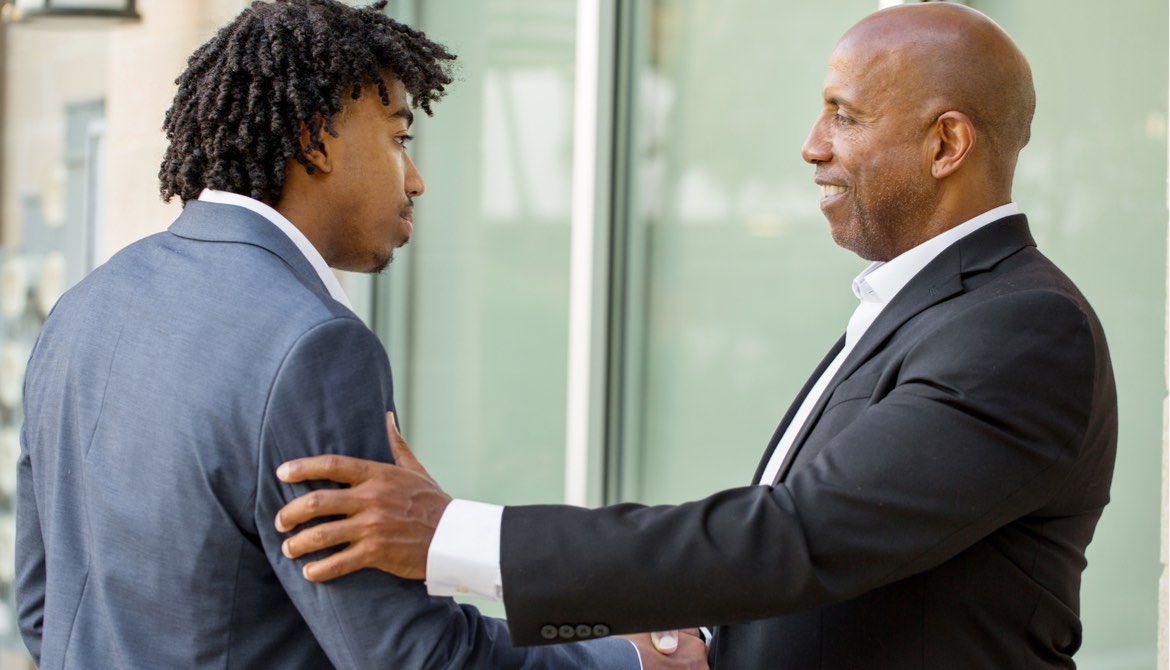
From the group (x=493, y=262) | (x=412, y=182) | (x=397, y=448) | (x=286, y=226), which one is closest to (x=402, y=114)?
(x=412, y=182)

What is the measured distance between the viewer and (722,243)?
4.40m

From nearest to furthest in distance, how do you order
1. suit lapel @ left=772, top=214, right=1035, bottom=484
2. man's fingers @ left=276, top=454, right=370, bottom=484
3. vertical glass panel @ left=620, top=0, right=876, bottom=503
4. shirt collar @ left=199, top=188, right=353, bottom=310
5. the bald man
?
man's fingers @ left=276, top=454, right=370, bottom=484 < the bald man < shirt collar @ left=199, top=188, right=353, bottom=310 < suit lapel @ left=772, top=214, right=1035, bottom=484 < vertical glass panel @ left=620, top=0, right=876, bottom=503

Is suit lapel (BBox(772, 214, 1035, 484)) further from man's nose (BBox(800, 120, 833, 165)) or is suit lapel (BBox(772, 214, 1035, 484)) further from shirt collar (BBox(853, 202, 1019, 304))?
man's nose (BBox(800, 120, 833, 165))

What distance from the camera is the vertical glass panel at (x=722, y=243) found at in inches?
162

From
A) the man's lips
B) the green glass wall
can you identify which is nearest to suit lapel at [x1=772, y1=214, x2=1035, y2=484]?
the man's lips

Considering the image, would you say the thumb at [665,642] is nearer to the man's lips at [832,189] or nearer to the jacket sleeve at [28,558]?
the man's lips at [832,189]

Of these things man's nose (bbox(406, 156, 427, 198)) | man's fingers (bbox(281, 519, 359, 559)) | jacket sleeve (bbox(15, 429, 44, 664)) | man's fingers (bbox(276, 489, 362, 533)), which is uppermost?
man's nose (bbox(406, 156, 427, 198))

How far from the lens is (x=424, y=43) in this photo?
241 centimetres

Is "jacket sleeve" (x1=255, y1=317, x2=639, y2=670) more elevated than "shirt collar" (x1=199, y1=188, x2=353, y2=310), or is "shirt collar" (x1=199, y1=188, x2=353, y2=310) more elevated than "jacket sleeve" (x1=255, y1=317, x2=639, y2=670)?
"shirt collar" (x1=199, y1=188, x2=353, y2=310)

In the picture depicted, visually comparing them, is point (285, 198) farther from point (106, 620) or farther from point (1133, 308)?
point (1133, 308)

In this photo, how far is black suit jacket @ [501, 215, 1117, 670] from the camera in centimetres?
194

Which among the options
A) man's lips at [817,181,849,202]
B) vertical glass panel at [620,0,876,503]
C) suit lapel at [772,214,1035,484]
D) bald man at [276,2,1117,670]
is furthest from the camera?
vertical glass panel at [620,0,876,503]

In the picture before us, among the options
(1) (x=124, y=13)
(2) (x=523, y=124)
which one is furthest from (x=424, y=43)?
(1) (x=124, y=13)

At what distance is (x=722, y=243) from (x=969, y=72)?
2.08 m
